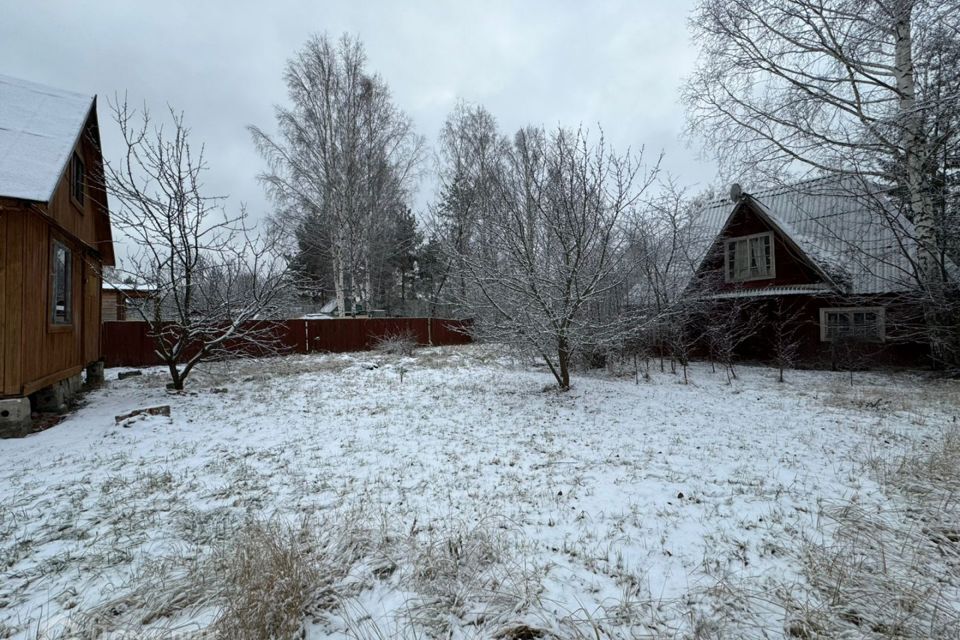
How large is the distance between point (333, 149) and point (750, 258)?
14.7 metres

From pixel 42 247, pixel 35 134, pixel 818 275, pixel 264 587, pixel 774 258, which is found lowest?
pixel 264 587

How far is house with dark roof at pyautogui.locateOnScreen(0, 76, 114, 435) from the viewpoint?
5309 mm

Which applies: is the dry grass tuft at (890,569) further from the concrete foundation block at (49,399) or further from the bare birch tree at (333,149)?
the bare birch tree at (333,149)

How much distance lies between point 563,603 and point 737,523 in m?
1.62

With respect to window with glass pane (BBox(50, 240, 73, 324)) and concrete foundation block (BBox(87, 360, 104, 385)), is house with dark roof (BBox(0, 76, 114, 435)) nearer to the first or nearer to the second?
window with glass pane (BBox(50, 240, 73, 324))

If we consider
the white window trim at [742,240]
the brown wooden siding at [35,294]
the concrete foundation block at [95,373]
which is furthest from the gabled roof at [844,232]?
the concrete foundation block at [95,373]

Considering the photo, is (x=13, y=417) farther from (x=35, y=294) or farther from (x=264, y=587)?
(x=264, y=587)

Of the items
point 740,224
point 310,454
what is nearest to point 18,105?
point 310,454

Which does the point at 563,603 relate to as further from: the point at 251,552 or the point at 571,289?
the point at 571,289

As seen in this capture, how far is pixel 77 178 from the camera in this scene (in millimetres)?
7996

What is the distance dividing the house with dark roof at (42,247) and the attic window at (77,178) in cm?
2

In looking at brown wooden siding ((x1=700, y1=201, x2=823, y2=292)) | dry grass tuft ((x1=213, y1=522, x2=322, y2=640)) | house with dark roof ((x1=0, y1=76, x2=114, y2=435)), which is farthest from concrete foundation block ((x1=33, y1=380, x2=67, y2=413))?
brown wooden siding ((x1=700, y1=201, x2=823, y2=292))

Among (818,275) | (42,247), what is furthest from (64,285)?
(818,275)

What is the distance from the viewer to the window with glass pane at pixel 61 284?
6688mm
